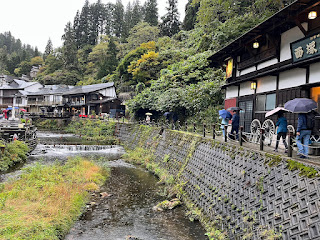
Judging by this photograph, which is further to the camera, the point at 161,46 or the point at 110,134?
the point at 161,46

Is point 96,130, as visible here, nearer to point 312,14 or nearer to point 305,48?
point 305,48

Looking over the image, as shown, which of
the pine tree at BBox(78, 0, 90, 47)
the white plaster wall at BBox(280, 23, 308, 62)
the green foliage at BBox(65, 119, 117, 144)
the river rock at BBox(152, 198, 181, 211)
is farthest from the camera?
the pine tree at BBox(78, 0, 90, 47)

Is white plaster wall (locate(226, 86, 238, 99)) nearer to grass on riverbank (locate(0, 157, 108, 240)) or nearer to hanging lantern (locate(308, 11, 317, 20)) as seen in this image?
hanging lantern (locate(308, 11, 317, 20))

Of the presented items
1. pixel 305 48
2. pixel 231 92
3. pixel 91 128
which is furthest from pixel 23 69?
pixel 305 48

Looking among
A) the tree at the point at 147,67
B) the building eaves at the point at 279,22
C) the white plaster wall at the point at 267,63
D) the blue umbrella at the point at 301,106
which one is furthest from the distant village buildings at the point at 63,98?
the blue umbrella at the point at 301,106

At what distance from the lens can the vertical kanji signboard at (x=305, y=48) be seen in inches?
370

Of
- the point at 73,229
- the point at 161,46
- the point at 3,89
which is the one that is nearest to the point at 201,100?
the point at 73,229

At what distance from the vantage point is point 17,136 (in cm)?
2273

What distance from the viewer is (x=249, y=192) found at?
7828 millimetres

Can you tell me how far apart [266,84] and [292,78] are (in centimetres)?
207

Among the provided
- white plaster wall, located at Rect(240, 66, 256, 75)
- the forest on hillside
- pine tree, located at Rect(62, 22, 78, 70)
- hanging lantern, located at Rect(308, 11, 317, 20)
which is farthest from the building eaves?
pine tree, located at Rect(62, 22, 78, 70)

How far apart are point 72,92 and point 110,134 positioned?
2465 centimetres

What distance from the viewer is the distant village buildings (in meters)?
50.2

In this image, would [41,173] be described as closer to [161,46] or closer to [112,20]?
[161,46]
